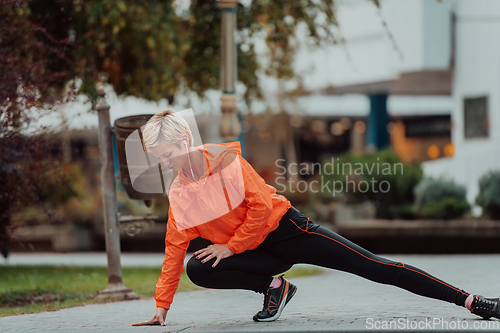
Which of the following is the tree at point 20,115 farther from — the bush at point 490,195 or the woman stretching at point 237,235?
the bush at point 490,195

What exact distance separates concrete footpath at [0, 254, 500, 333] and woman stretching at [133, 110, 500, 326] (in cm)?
21

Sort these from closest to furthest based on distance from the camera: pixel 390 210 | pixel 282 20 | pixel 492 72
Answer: pixel 282 20 → pixel 390 210 → pixel 492 72

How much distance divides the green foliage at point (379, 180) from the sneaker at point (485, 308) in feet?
25.8

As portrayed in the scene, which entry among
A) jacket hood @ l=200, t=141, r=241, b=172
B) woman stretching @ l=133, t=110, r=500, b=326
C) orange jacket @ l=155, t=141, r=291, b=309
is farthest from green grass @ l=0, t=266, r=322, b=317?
jacket hood @ l=200, t=141, r=241, b=172

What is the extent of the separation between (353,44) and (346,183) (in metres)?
7.54

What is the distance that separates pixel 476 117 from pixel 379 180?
451cm

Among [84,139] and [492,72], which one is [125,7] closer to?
[492,72]

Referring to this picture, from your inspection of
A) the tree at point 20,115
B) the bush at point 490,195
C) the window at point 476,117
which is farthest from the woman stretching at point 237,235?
the window at point 476,117

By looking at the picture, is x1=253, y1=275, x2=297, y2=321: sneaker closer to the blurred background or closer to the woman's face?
the woman's face

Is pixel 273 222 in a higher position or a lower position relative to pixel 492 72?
lower

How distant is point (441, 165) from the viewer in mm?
18438

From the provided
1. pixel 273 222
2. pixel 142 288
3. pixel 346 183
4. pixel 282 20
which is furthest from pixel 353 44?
pixel 273 222

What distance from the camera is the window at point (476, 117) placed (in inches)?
592

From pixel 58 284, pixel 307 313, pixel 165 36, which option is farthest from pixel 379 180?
pixel 307 313
